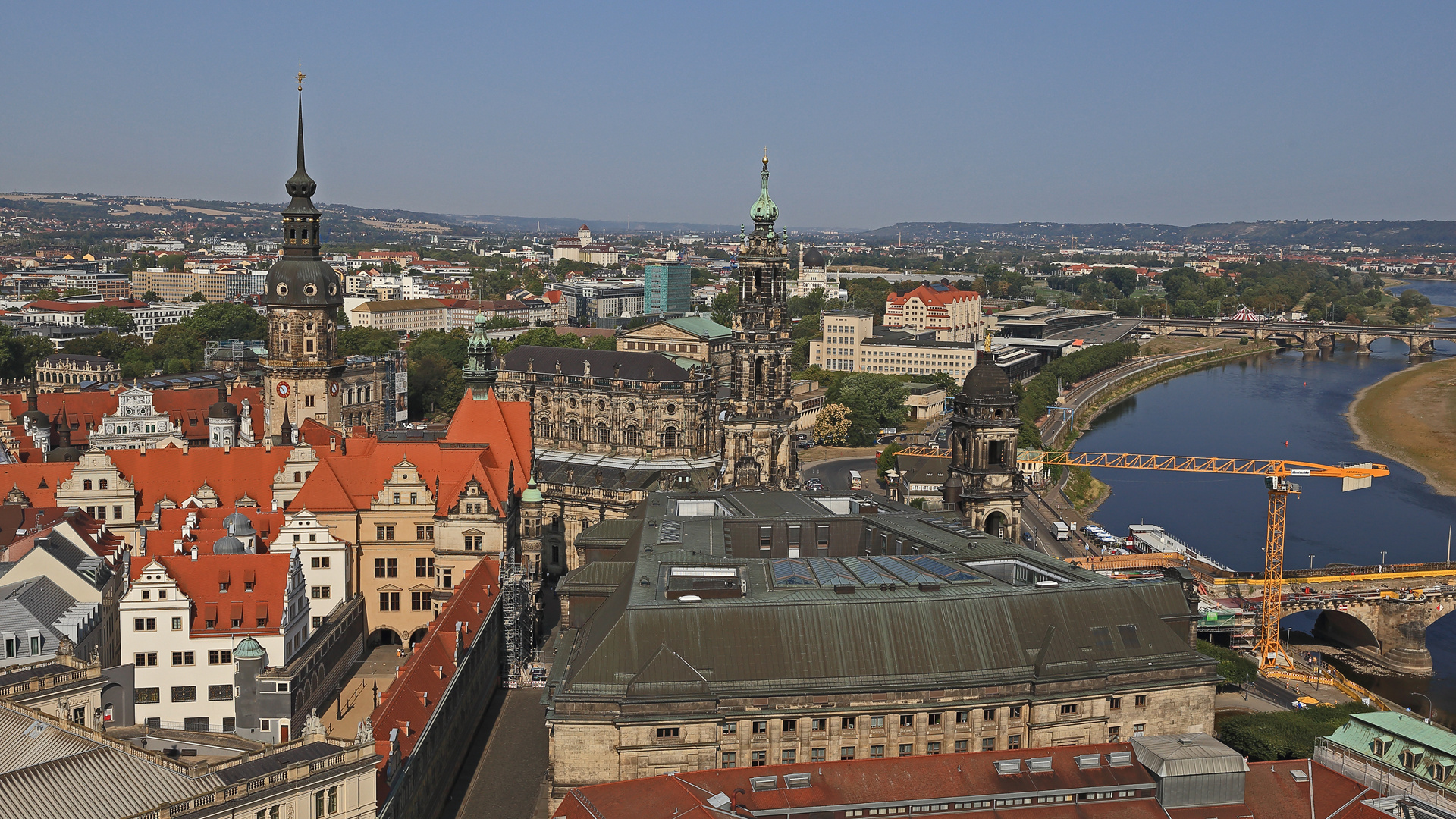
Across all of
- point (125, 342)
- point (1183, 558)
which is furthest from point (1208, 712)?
point (125, 342)

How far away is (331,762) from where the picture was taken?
36.2m

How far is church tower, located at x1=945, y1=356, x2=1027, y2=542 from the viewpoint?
65125 millimetres

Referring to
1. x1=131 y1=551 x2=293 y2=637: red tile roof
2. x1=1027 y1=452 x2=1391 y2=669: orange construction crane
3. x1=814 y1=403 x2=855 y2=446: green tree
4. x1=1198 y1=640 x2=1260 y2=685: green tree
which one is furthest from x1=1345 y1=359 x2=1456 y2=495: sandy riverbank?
x1=131 y1=551 x2=293 y2=637: red tile roof

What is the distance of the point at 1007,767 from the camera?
131 ft

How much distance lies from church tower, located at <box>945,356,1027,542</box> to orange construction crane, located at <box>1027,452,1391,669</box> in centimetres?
2230

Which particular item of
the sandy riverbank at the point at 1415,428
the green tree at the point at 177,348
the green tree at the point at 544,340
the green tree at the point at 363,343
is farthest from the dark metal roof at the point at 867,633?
the green tree at the point at 177,348

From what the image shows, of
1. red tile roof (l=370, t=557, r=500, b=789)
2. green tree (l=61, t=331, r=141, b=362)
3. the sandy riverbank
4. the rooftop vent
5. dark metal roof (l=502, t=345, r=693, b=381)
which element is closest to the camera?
the rooftop vent

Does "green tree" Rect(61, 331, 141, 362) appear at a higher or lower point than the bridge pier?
higher

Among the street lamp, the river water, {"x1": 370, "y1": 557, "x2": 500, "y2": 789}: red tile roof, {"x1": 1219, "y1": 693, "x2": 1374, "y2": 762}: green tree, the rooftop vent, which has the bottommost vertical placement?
the street lamp

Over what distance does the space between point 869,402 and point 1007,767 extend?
11509 centimetres

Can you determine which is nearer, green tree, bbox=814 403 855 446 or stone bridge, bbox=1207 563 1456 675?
stone bridge, bbox=1207 563 1456 675

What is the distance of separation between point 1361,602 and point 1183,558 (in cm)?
1213

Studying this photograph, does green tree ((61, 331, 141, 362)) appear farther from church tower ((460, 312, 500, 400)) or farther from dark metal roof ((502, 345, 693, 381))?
church tower ((460, 312, 500, 400))

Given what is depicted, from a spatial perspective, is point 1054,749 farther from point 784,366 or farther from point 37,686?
point 784,366
